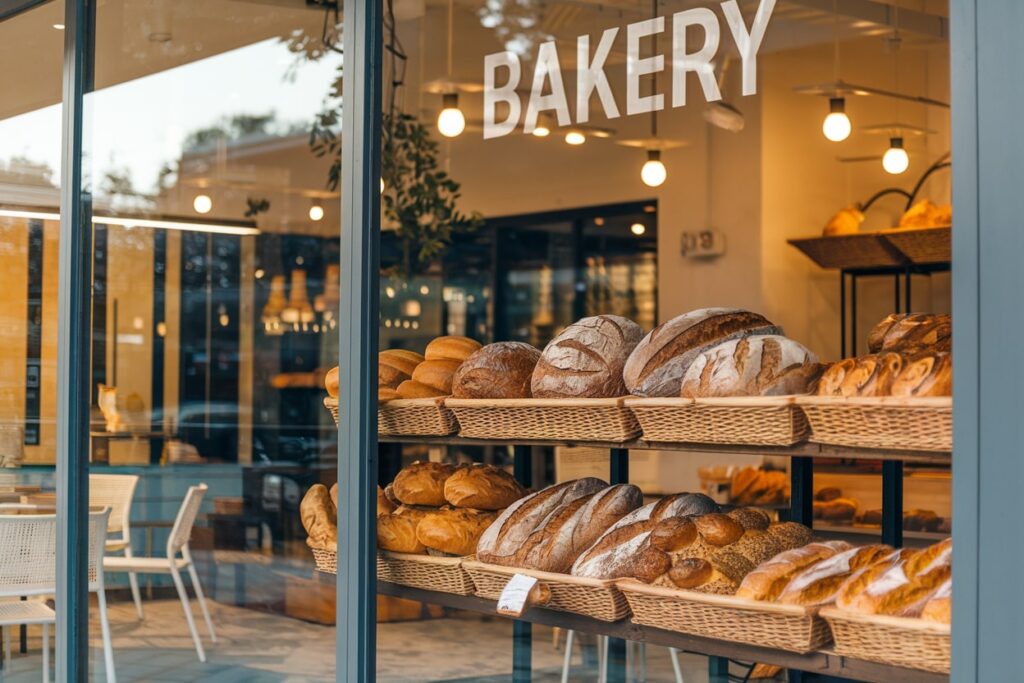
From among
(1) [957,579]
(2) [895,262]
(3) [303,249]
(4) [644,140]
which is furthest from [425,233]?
(1) [957,579]

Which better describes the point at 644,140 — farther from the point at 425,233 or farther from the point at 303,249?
the point at 303,249

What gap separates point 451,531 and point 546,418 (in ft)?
1.21

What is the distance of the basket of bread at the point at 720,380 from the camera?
2.07 m

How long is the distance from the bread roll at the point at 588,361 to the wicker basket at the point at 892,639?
2.21 ft

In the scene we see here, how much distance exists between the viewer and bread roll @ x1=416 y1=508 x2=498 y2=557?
8.70ft

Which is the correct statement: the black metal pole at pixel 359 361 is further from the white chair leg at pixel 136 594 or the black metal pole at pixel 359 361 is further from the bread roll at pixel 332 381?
the white chair leg at pixel 136 594

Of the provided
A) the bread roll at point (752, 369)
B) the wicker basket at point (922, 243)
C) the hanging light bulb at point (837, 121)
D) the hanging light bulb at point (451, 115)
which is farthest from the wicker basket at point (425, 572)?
the wicker basket at point (922, 243)

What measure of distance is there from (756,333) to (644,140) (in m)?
4.05

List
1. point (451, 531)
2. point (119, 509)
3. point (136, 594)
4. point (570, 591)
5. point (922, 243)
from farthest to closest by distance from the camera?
point (922, 243), point (119, 509), point (136, 594), point (451, 531), point (570, 591)

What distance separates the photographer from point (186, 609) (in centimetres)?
535

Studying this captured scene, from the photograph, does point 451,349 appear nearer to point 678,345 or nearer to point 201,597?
point 678,345

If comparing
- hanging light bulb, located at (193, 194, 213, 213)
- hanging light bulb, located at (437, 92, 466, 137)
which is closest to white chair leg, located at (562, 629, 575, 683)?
hanging light bulb, located at (437, 92, 466, 137)

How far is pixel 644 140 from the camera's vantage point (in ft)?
20.5

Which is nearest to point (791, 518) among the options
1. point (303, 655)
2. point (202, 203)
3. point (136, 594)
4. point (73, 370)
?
point (73, 370)
